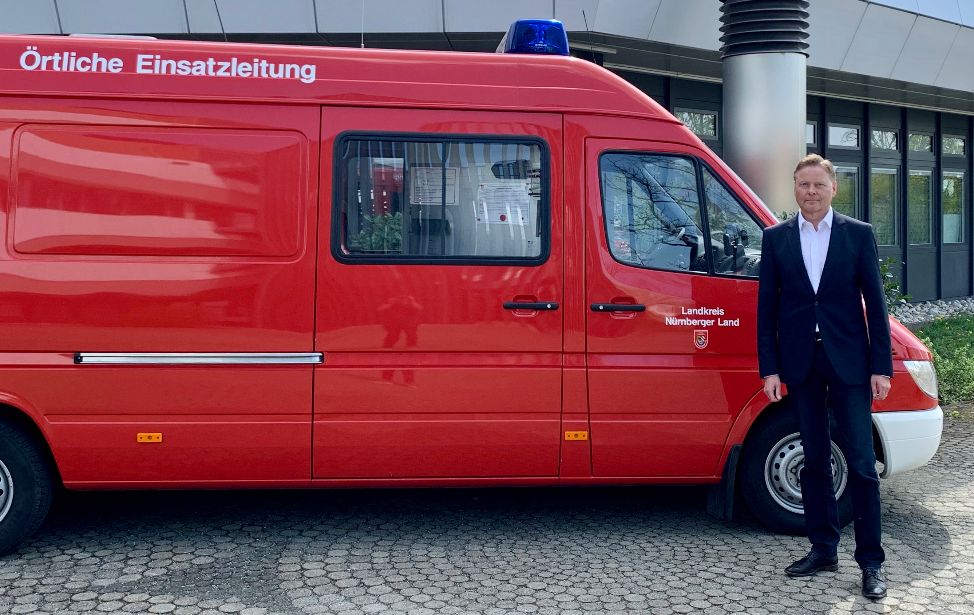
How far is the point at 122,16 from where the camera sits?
436 inches

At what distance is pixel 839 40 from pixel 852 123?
145 inches

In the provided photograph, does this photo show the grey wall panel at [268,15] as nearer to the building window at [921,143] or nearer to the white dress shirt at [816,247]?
the white dress shirt at [816,247]

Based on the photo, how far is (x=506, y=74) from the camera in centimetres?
514

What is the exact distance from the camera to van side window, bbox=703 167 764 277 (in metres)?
5.22

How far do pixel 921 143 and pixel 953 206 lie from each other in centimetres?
171

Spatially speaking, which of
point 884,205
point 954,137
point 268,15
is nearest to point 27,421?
point 268,15

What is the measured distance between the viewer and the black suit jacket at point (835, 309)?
4508mm

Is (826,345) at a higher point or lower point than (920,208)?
lower

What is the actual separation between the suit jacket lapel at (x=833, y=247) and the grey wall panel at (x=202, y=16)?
27.7 ft

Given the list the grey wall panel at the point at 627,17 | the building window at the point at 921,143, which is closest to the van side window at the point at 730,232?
the grey wall panel at the point at 627,17

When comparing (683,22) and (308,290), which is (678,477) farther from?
(683,22)

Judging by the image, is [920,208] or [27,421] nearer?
[27,421]

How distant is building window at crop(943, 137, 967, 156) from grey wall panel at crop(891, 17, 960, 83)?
13.6 feet

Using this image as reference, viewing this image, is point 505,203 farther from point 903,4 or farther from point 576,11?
point 903,4
